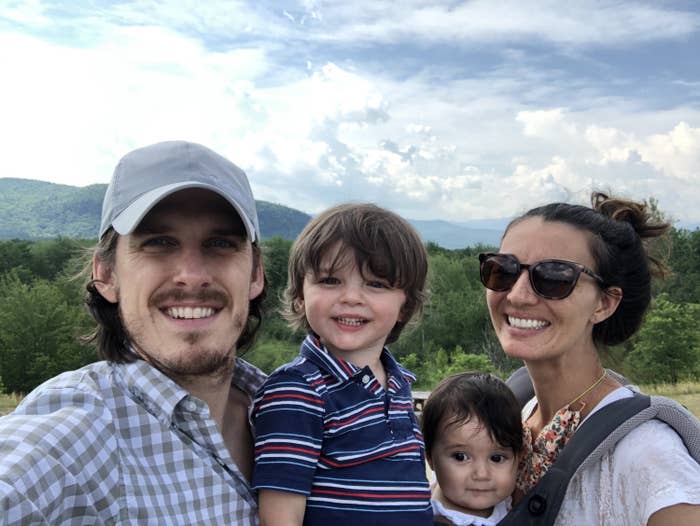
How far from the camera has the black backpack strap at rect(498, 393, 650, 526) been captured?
2.54m

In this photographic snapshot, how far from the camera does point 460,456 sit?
9.78 ft

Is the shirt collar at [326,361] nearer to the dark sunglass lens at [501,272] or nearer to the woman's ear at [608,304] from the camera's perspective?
the dark sunglass lens at [501,272]

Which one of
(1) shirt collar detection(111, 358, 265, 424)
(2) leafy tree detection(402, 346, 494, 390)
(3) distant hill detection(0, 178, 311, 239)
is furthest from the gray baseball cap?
(3) distant hill detection(0, 178, 311, 239)

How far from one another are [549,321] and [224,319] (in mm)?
1487

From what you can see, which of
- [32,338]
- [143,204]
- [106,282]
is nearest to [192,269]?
[143,204]

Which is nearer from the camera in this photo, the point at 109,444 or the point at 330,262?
the point at 109,444

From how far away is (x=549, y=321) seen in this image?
299 cm

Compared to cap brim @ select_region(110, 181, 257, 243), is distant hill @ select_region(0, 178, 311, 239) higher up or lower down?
lower down

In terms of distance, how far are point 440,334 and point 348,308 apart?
5332 centimetres

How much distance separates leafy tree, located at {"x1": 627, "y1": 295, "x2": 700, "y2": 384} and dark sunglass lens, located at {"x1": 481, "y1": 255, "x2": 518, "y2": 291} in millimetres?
35001

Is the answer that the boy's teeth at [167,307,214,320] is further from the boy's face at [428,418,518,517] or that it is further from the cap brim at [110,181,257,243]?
the boy's face at [428,418,518,517]

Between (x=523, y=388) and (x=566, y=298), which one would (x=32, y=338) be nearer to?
(x=523, y=388)

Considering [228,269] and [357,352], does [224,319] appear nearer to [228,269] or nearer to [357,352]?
[228,269]

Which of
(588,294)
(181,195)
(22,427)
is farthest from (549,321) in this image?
(22,427)
